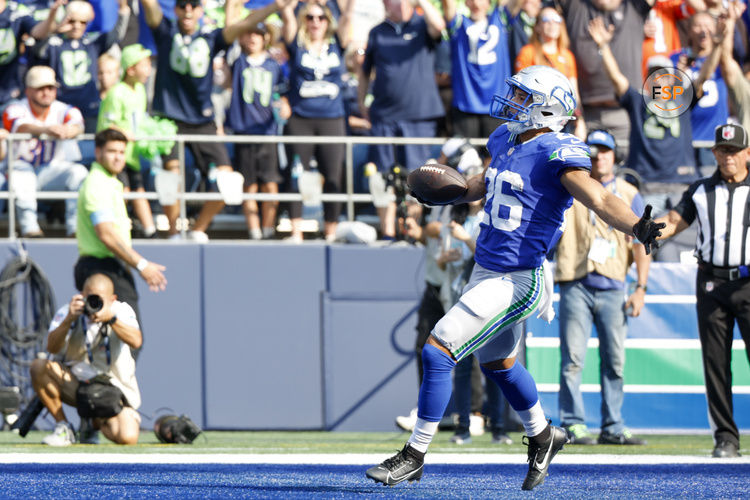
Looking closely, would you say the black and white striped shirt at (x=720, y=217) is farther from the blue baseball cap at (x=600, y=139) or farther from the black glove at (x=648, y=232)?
the black glove at (x=648, y=232)

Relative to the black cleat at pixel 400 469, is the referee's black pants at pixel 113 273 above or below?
above

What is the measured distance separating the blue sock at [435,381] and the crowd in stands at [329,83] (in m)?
5.01

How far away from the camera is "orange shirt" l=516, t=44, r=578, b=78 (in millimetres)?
10031

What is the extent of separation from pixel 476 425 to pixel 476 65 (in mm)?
3114

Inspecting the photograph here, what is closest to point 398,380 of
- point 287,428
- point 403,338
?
point 403,338

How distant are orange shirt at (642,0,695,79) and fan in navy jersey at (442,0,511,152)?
154cm

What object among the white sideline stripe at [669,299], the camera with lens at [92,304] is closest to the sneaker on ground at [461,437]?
the white sideline stripe at [669,299]

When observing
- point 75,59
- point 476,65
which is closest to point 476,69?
point 476,65

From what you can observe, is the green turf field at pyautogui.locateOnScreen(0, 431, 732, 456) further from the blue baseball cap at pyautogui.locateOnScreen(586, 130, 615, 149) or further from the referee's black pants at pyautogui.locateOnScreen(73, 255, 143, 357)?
the blue baseball cap at pyautogui.locateOnScreen(586, 130, 615, 149)

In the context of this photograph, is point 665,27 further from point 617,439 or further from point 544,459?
point 544,459

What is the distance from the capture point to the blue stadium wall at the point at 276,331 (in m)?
10.0

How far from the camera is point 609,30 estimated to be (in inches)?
406

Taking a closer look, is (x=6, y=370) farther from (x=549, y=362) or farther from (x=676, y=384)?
(x=676, y=384)

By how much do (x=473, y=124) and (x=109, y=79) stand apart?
10.3 ft
